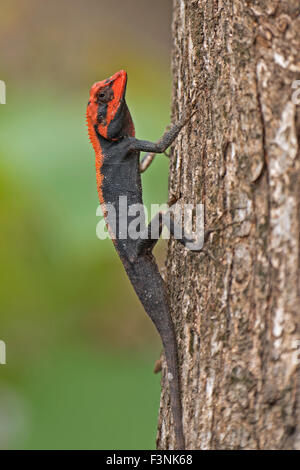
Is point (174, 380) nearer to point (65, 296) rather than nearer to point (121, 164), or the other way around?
point (121, 164)

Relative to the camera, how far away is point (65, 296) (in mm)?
5035

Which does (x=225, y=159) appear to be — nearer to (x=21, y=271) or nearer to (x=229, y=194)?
(x=229, y=194)

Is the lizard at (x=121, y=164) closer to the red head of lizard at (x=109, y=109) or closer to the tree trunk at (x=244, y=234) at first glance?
the red head of lizard at (x=109, y=109)

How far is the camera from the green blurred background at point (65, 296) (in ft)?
15.0

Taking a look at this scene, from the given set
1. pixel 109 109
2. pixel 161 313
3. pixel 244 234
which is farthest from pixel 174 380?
pixel 109 109

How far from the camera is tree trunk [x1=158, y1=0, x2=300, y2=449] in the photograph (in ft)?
6.93

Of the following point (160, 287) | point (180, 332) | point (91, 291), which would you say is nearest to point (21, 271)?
point (91, 291)

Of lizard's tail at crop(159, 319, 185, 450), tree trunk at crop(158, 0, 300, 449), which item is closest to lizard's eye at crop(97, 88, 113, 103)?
tree trunk at crop(158, 0, 300, 449)

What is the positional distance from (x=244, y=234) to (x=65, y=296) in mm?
3069

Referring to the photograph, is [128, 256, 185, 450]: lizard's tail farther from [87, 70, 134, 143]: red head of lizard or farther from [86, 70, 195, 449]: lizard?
[87, 70, 134, 143]: red head of lizard

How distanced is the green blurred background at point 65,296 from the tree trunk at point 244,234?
5.75 feet

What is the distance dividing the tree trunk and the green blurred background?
5.75 feet

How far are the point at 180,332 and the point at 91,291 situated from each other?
2.53m
